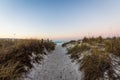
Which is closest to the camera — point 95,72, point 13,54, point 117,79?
point 117,79

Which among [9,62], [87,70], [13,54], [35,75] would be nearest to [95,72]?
[87,70]

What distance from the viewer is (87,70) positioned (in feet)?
24.6

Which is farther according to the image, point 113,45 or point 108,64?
point 113,45

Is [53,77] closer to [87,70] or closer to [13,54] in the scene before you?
[87,70]

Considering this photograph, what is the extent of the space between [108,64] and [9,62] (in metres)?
4.37

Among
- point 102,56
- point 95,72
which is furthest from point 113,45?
point 95,72

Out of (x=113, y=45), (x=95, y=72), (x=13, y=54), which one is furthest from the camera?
(x=113, y=45)

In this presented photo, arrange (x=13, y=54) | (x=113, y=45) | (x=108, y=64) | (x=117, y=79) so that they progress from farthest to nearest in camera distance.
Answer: (x=113, y=45) → (x=13, y=54) → (x=108, y=64) → (x=117, y=79)

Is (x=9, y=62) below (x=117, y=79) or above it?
above

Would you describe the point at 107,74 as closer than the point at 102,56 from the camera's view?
Yes

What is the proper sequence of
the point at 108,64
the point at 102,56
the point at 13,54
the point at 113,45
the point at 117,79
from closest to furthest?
the point at 117,79 → the point at 108,64 → the point at 102,56 → the point at 13,54 → the point at 113,45

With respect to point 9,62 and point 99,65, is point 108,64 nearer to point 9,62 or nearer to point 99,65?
point 99,65

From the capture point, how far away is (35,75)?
26.2ft

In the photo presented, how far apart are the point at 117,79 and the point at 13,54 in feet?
A: 17.7
